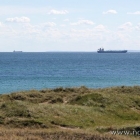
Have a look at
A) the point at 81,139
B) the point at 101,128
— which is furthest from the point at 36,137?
the point at 101,128

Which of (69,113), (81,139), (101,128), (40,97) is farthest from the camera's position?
(40,97)

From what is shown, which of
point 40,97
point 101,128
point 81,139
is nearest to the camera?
point 81,139

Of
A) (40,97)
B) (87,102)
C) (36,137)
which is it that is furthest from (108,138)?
(40,97)

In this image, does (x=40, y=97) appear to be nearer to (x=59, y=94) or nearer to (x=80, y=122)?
(x=59, y=94)

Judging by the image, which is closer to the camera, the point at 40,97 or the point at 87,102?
the point at 87,102

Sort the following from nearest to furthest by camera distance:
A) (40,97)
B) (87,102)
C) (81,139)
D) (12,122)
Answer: (81,139)
(12,122)
(87,102)
(40,97)

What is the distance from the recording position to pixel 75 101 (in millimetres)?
33656

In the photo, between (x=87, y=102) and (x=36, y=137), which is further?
(x=87, y=102)

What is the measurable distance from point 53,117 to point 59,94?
927 cm

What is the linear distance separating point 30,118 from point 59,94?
10216mm

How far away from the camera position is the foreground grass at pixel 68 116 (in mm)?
21727

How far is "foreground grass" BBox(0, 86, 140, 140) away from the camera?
21727 mm

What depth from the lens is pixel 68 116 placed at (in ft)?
93.1

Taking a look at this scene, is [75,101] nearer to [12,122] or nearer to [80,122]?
[80,122]
